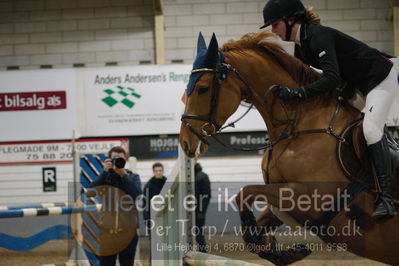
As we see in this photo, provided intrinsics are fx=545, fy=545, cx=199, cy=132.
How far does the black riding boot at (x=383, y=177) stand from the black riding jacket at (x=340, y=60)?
317 millimetres

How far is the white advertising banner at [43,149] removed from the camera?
26.6 ft

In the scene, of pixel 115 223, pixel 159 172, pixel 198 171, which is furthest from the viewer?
pixel 198 171

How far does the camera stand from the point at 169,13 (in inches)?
348

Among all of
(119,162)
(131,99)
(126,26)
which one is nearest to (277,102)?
(119,162)

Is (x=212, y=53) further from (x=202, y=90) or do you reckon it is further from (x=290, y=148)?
(x=290, y=148)

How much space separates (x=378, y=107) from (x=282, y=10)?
66 cm

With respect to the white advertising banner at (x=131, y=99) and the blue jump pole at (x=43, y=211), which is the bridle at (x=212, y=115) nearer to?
the blue jump pole at (x=43, y=211)

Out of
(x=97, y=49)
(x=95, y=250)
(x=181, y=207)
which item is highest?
(x=97, y=49)

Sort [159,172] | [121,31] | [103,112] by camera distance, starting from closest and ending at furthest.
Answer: [159,172], [103,112], [121,31]

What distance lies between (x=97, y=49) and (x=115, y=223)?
4.58 meters

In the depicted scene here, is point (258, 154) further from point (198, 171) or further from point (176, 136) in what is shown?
point (198, 171)

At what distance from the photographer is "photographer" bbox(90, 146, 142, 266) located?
458 centimetres

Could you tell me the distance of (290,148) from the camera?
2672 mm

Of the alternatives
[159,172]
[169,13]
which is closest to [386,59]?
[159,172]
